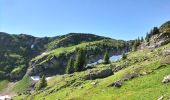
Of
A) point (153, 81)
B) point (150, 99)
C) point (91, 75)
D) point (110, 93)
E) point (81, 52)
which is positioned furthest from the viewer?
point (81, 52)

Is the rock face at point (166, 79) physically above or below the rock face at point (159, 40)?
below

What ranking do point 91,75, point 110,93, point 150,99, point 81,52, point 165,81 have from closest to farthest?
1. point 150,99
2. point 165,81
3. point 110,93
4. point 91,75
5. point 81,52

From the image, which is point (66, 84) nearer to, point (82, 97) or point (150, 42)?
point (82, 97)

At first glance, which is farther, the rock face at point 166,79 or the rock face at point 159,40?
the rock face at point 159,40

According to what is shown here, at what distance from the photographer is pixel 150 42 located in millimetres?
153375

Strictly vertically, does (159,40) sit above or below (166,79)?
above

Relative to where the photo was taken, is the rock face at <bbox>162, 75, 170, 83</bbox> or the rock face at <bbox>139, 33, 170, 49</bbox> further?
the rock face at <bbox>139, 33, 170, 49</bbox>

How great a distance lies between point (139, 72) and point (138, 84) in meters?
9.74

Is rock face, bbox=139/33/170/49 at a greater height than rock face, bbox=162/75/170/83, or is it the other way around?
rock face, bbox=139/33/170/49

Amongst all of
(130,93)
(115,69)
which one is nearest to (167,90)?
(130,93)

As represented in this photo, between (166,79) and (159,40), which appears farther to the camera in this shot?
(159,40)

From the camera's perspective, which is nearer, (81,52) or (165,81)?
(165,81)

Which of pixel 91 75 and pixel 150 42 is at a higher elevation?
pixel 150 42

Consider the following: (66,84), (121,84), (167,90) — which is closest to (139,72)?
(121,84)
